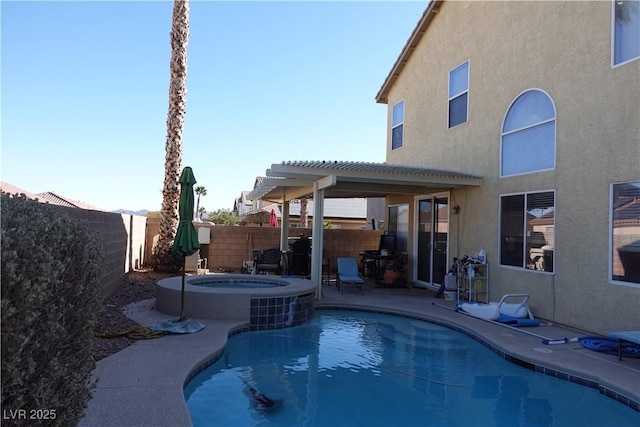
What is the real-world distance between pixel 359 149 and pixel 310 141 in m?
2.79

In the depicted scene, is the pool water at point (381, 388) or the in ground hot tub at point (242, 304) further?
the in ground hot tub at point (242, 304)

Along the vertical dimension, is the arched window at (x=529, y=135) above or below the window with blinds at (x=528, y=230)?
above

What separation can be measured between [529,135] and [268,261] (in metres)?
7.50

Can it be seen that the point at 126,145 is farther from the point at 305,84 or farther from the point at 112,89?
the point at 305,84

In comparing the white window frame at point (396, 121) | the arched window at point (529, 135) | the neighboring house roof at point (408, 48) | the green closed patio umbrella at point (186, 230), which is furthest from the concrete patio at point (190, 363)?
the neighboring house roof at point (408, 48)

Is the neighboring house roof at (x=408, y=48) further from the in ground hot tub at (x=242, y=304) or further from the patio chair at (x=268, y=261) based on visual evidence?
the in ground hot tub at (x=242, y=304)

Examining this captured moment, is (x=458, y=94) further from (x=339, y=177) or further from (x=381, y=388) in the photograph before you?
(x=381, y=388)

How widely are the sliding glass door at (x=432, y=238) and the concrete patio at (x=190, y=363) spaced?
8.53 feet

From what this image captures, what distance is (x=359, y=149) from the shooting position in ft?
79.4

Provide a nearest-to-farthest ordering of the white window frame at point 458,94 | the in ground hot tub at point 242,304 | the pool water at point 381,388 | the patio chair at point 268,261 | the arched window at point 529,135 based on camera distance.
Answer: the pool water at point 381,388 → the in ground hot tub at point 242,304 → the arched window at point 529,135 → the white window frame at point 458,94 → the patio chair at point 268,261

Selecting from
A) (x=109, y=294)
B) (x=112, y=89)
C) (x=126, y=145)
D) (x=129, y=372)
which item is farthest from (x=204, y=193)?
(x=129, y=372)

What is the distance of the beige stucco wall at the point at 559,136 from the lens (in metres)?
6.66

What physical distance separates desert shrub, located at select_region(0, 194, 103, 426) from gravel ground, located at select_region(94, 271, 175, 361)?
8.68 feet

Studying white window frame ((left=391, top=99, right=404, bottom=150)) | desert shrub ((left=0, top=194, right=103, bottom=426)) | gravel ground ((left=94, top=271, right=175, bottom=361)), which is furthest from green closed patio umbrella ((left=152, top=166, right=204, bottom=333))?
white window frame ((left=391, top=99, right=404, bottom=150))
